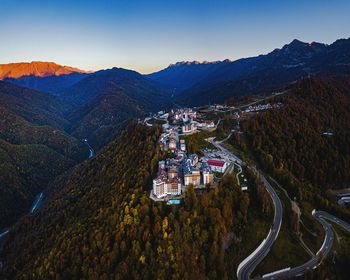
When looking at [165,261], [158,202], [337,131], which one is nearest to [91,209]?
[158,202]

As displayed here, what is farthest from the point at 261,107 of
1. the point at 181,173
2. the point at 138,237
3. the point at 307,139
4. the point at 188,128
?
the point at 138,237

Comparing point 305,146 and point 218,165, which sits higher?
point 218,165

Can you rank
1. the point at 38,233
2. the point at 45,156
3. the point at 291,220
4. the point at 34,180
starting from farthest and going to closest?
the point at 45,156 < the point at 34,180 < the point at 38,233 < the point at 291,220

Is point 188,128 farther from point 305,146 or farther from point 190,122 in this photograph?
point 305,146

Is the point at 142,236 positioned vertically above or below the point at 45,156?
above

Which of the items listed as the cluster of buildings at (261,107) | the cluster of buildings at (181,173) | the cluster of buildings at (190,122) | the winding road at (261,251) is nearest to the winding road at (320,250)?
the winding road at (261,251)

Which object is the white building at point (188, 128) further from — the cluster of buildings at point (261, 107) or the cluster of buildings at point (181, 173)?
the cluster of buildings at point (261, 107)

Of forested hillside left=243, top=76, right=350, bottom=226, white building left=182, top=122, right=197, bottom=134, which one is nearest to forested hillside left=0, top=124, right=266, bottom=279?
white building left=182, top=122, right=197, bottom=134

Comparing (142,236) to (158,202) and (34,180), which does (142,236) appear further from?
(34,180)

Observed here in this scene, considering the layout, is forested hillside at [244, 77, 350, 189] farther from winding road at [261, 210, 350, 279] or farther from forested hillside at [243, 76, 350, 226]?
winding road at [261, 210, 350, 279]
